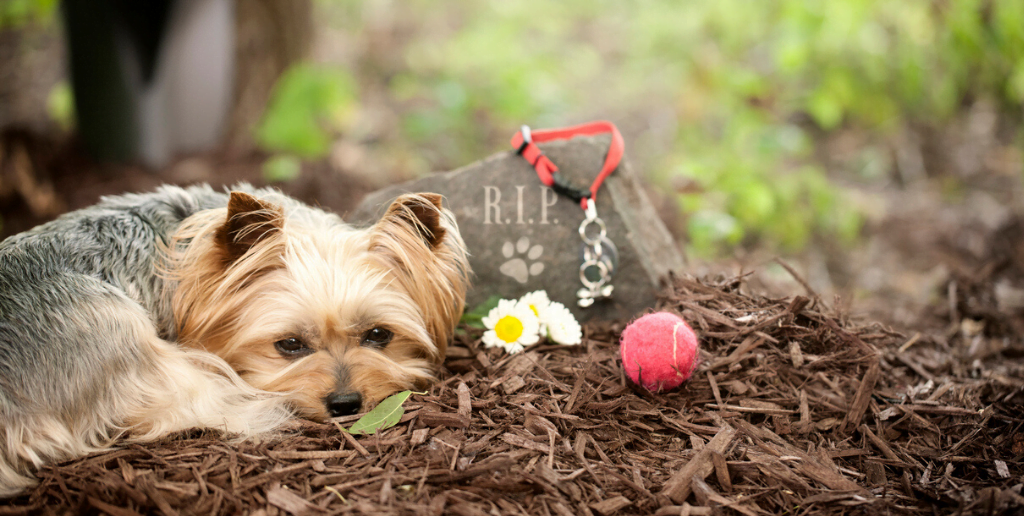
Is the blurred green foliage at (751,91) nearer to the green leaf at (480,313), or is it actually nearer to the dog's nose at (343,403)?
the green leaf at (480,313)

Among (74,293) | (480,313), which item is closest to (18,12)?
(74,293)

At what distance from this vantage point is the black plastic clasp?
12.8ft

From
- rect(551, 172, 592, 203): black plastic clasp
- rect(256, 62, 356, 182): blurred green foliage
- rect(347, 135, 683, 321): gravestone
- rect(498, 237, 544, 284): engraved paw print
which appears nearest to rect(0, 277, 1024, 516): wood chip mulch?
rect(347, 135, 683, 321): gravestone

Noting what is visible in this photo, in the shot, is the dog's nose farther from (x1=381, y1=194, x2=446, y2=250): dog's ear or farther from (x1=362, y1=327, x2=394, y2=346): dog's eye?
(x1=381, y1=194, x2=446, y2=250): dog's ear

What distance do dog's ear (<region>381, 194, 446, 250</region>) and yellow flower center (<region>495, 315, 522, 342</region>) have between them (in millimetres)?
614

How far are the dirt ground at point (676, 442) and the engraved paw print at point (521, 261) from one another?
1.63 ft

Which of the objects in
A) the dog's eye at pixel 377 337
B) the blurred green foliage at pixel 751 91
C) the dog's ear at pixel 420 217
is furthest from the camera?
the blurred green foliage at pixel 751 91

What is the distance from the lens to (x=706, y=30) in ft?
29.0

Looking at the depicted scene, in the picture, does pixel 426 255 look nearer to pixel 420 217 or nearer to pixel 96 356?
pixel 420 217

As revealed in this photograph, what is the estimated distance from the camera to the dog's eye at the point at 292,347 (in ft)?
10.3

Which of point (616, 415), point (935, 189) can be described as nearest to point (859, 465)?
point (616, 415)

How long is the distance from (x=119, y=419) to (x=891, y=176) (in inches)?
362

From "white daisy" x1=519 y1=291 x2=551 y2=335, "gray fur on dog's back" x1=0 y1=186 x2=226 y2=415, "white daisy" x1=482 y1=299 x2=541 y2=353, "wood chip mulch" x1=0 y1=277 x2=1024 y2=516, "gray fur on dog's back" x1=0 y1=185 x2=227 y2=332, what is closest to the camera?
"wood chip mulch" x1=0 y1=277 x2=1024 y2=516

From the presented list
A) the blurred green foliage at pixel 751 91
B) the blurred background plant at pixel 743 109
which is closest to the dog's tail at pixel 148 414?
the blurred background plant at pixel 743 109
